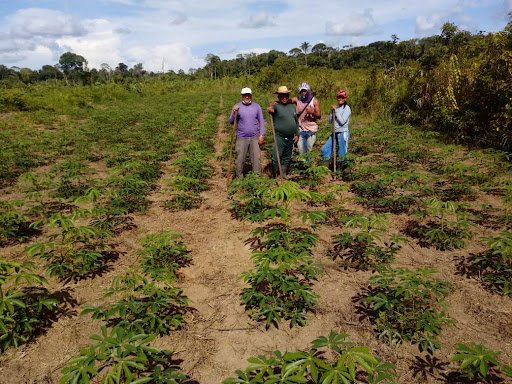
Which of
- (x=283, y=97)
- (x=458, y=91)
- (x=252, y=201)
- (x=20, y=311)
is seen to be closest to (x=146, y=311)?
(x=20, y=311)

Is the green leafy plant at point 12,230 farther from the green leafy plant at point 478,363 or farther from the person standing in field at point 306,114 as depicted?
the person standing in field at point 306,114

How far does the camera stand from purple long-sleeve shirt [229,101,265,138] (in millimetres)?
6824

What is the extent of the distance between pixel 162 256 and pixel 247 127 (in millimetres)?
3408

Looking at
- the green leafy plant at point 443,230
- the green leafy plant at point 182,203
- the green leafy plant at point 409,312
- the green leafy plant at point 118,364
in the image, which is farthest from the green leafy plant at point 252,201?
the green leafy plant at point 118,364

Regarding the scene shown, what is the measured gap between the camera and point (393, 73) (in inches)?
609

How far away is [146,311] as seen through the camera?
3.24m

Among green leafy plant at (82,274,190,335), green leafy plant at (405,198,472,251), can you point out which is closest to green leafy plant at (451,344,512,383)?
green leafy plant at (405,198,472,251)

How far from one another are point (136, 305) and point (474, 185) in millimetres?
6444

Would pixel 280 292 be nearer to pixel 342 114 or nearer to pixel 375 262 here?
pixel 375 262

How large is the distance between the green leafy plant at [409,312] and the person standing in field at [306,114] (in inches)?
177

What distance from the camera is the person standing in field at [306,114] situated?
7.28m

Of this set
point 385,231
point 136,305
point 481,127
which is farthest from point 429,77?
point 136,305

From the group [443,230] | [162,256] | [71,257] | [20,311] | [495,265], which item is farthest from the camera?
[443,230]

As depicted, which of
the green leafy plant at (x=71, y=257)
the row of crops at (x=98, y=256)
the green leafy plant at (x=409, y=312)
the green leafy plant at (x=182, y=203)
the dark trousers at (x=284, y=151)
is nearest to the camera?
the row of crops at (x=98, y=256)
